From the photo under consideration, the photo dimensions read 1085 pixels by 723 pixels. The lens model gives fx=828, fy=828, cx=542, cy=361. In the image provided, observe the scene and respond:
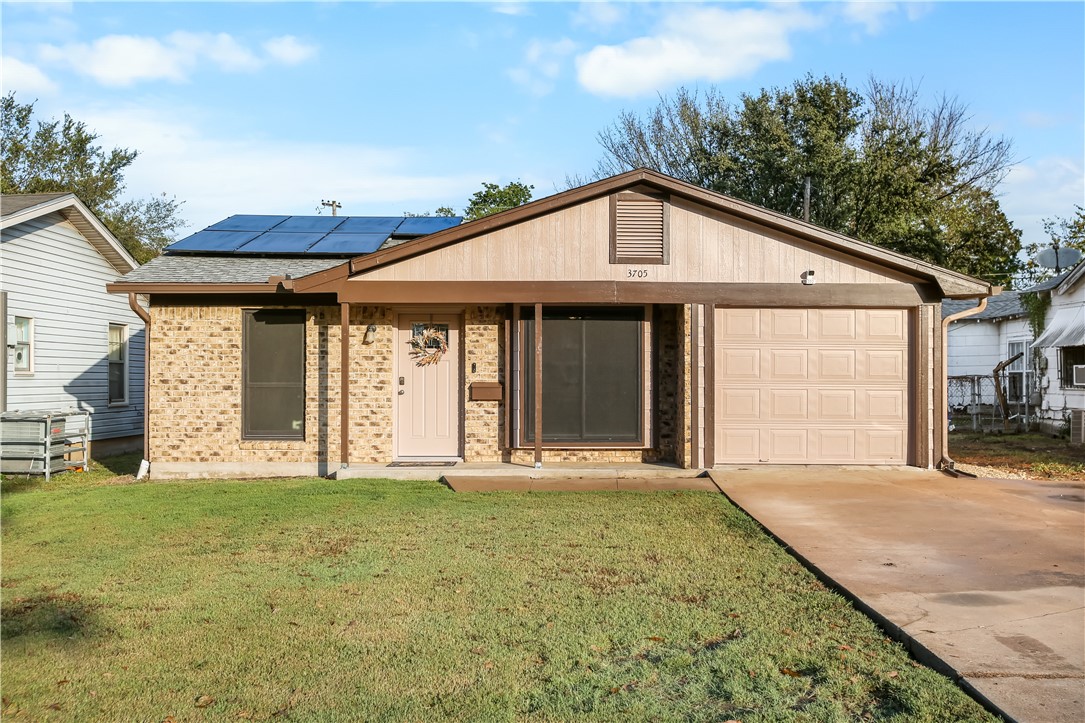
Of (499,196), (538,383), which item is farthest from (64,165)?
(538,383)

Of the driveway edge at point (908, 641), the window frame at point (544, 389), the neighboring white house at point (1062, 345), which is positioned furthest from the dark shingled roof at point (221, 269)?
the neighboring white house at point (1062, 345)

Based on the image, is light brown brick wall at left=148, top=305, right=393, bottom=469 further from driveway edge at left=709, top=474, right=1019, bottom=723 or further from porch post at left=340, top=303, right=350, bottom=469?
driveway edge at left=709, top=474, right=1019, bottom=723

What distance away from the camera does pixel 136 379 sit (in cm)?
1767

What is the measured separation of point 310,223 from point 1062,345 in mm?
15667

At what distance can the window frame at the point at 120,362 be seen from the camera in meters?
16.5

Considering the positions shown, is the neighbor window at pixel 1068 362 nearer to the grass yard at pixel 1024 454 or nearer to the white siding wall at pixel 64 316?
the grass yard at pixel 1024 454

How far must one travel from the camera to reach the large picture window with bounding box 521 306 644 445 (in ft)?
38.4

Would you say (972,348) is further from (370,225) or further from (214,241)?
(214,241)

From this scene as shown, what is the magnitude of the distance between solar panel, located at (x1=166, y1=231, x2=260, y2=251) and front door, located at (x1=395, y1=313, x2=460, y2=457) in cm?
339

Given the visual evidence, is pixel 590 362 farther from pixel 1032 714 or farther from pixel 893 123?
pixel 893 123

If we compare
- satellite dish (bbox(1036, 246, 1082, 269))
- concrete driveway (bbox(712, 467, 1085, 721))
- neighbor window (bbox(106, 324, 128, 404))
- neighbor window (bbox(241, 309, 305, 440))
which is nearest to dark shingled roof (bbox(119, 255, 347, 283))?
neighbor window (bbox(241, 309, 305, 440))

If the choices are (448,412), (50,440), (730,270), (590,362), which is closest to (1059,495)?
(730,270)

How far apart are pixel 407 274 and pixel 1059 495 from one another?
8406mm

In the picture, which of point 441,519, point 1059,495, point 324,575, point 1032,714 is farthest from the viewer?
point 1059,495
